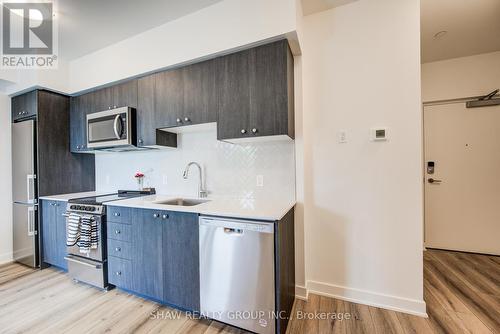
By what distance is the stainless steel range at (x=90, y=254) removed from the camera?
6.93 ft

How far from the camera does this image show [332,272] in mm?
2020

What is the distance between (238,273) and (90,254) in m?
1.71

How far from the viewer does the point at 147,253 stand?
6.22 ft

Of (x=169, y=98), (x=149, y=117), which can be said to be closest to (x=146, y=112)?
(x=149, y=117)

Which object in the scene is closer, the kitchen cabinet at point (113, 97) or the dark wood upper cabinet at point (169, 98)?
the dark wood upper cabinet at point (169, 98)

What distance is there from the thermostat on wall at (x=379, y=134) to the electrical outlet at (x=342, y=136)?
22 centimetres

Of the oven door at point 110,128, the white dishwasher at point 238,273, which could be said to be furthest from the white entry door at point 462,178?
the oven door at point 110,128

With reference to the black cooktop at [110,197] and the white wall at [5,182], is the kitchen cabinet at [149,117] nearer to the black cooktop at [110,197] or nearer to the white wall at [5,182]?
the black cooktop at [110,197]

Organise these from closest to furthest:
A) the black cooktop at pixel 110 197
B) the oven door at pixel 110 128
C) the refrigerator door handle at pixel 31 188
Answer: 1. the black cooktop at pixel 110 197
2. the oven door at pixel 110 128
3. the refrigerator door handle at pixel 31 188

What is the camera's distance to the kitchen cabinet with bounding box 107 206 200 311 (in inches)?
66.9

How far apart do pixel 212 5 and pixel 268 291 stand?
7.93 feet

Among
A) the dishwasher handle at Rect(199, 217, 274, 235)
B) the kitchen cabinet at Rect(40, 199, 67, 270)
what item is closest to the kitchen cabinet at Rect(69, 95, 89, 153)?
the kitchen cabinet at Rect(40, 199, 67, 270)

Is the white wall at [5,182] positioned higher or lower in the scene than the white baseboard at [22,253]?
higher

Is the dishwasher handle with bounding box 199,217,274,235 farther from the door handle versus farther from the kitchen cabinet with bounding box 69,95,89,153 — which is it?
the door handle
